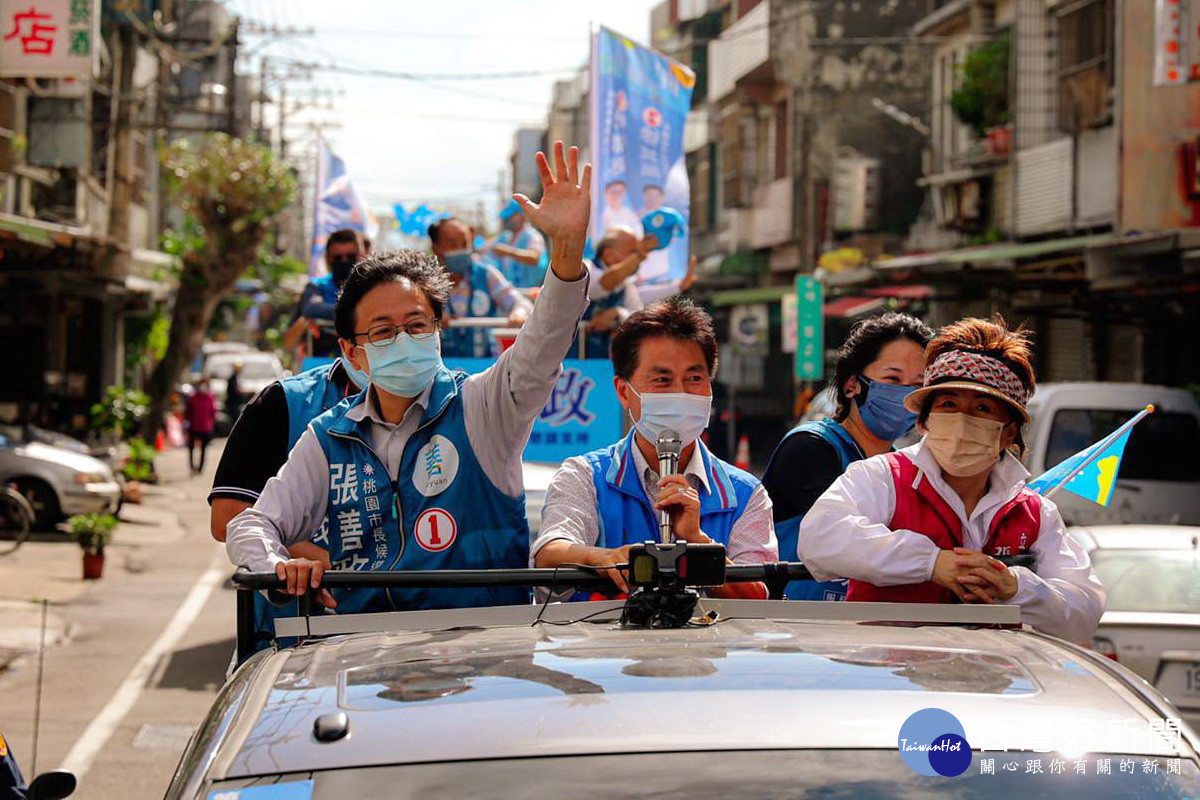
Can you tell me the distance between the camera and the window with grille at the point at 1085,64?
64.8ft

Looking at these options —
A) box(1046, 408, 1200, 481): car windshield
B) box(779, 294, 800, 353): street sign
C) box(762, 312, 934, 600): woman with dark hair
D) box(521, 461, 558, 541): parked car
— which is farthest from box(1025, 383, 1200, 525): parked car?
box(779, 294, 800, 353): street sign

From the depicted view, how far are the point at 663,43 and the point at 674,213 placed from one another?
35.3 metres

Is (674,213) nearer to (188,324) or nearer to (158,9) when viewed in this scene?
(188,324)

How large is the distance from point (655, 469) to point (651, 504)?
0.10 meters

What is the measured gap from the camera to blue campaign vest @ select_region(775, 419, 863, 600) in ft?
14.4

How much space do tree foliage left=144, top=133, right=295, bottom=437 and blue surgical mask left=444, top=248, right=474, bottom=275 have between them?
799 inches

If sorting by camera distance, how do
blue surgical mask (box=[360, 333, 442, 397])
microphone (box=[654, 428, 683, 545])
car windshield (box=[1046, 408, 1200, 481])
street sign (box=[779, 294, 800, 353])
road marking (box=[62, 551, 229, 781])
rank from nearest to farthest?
microphone (box=[654, 428, 683, 545]), blue surgical mask (box=[360, 333, 442, 397]), road marking (box=[62, 551, 229, 781]), car windshield (box=[1046, 408, 1200, 481]), street sign (box=[779, 294, 800, 353])

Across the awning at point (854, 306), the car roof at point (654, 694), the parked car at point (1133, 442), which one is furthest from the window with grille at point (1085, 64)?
the car roof at point (654, 694)

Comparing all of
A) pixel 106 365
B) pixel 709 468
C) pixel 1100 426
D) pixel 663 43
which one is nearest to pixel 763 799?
pixel 709 468

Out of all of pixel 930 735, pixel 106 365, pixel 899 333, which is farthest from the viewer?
pixel 106 365

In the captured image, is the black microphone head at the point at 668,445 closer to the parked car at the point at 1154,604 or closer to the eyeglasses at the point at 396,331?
the eyeglasses at the point at 396,331

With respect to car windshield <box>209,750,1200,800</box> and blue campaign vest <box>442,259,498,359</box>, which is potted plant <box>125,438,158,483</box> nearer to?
blue campaign vest <box>442,259,498,359</box>

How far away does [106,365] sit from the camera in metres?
31.4

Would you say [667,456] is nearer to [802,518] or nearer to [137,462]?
[802,518]
